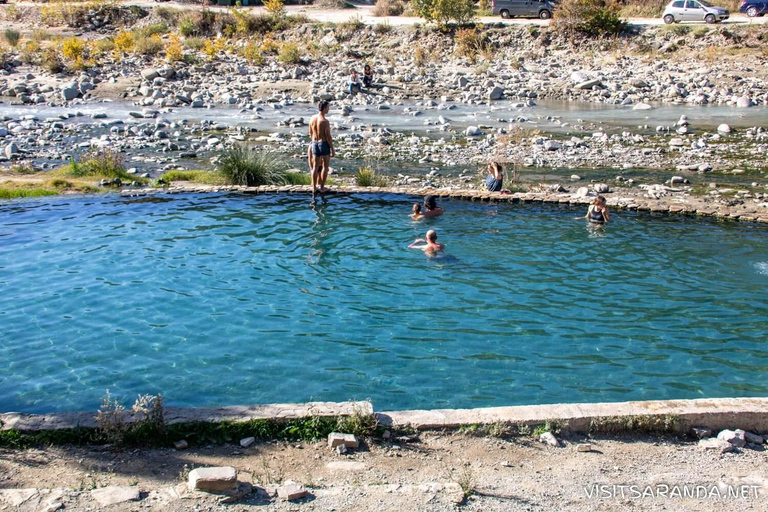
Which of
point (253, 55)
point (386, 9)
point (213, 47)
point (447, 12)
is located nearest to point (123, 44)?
point (213, 47)

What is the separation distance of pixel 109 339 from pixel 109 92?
25920mm

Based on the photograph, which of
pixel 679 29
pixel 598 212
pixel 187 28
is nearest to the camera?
pixel 598 212

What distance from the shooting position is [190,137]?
75.0ft

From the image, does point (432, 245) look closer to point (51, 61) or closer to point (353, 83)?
point (353, 83)

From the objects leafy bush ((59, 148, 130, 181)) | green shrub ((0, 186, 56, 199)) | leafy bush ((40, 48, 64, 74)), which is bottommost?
green shrub ((0, 186, 56, 199))

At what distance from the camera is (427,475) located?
5.31 meters

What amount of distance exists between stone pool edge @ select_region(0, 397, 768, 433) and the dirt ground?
169 millimetres

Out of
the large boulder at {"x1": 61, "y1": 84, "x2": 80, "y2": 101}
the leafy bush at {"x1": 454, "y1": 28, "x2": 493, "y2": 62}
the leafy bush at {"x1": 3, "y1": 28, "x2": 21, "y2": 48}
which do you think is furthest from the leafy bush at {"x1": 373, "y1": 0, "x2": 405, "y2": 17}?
the leafy bush at {"x1": 3, "y1": 28, "x2": 21, "y2": 48}

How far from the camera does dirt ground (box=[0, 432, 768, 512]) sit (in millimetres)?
4844

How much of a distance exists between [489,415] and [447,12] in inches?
1334

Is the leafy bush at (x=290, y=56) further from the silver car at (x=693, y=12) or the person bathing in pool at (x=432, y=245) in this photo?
the person bathing in pool at (x=432, y=245)

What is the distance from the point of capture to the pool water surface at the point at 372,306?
7.11 meters

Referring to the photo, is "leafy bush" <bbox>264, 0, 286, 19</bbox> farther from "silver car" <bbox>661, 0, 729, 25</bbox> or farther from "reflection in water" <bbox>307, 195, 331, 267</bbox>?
"reflection in water" <bbox>307, 195, 331, 267</bbox>

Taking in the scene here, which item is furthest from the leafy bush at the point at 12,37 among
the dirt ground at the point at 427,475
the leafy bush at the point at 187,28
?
the dirt ground at the point at 427,475
